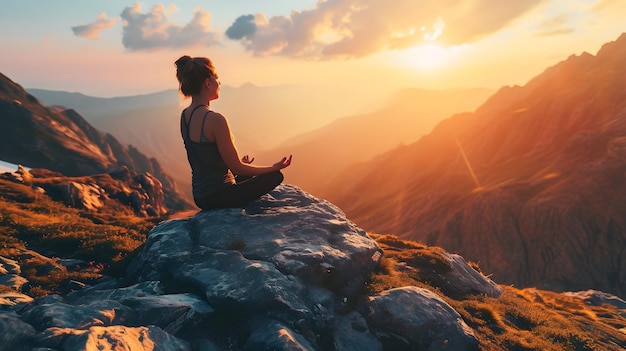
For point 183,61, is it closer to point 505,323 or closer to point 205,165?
point 205,165

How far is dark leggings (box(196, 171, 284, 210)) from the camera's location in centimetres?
1012

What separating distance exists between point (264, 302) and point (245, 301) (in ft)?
1.30

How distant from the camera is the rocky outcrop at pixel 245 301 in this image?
6.40m

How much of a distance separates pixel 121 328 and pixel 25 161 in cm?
9975

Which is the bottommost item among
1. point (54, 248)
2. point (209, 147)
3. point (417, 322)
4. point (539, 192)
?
point (539, 192)

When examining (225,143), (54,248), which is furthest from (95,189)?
(225,143)

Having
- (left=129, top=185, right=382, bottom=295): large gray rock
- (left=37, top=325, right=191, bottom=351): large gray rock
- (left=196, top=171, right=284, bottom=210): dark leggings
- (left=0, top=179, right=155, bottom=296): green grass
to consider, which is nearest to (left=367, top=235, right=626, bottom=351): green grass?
(left=129, top=185, right=382, bottom=295): large gray rock

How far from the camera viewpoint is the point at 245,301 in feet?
25.4

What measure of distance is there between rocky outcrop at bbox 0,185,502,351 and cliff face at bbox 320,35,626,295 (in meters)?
76.7

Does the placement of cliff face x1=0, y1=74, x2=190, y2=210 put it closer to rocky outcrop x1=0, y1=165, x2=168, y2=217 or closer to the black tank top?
rocky outcrop x1=0, y1=165, x2=168, y2=217

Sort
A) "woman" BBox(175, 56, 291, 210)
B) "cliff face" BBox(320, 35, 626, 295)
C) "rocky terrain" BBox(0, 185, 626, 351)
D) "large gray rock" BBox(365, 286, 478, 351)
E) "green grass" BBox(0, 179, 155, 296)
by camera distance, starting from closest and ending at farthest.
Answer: "rocky terrain" BBox(0, 185, 626, 351)
"large gray rock" BBox(365, 286, 478, 351)
"woman" BBox(175, 56, 291, 210)
"green grass" BBox(0, 179, 155, 296)
"cliff face" BBox(320, 35, 626, 295)

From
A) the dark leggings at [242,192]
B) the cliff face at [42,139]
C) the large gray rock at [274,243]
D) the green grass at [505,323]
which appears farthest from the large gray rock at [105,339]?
the cliff face at [42,139]

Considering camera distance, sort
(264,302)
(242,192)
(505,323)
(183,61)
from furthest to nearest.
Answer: (505,323) < (242,192) < (183,61) < (264,302)

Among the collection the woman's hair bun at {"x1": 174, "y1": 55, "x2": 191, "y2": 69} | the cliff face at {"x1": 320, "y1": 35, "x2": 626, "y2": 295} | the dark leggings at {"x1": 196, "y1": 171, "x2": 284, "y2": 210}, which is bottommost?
the cliff face at {"x1": 320, "y1": 35, "x2": 626, "y2": 295}
